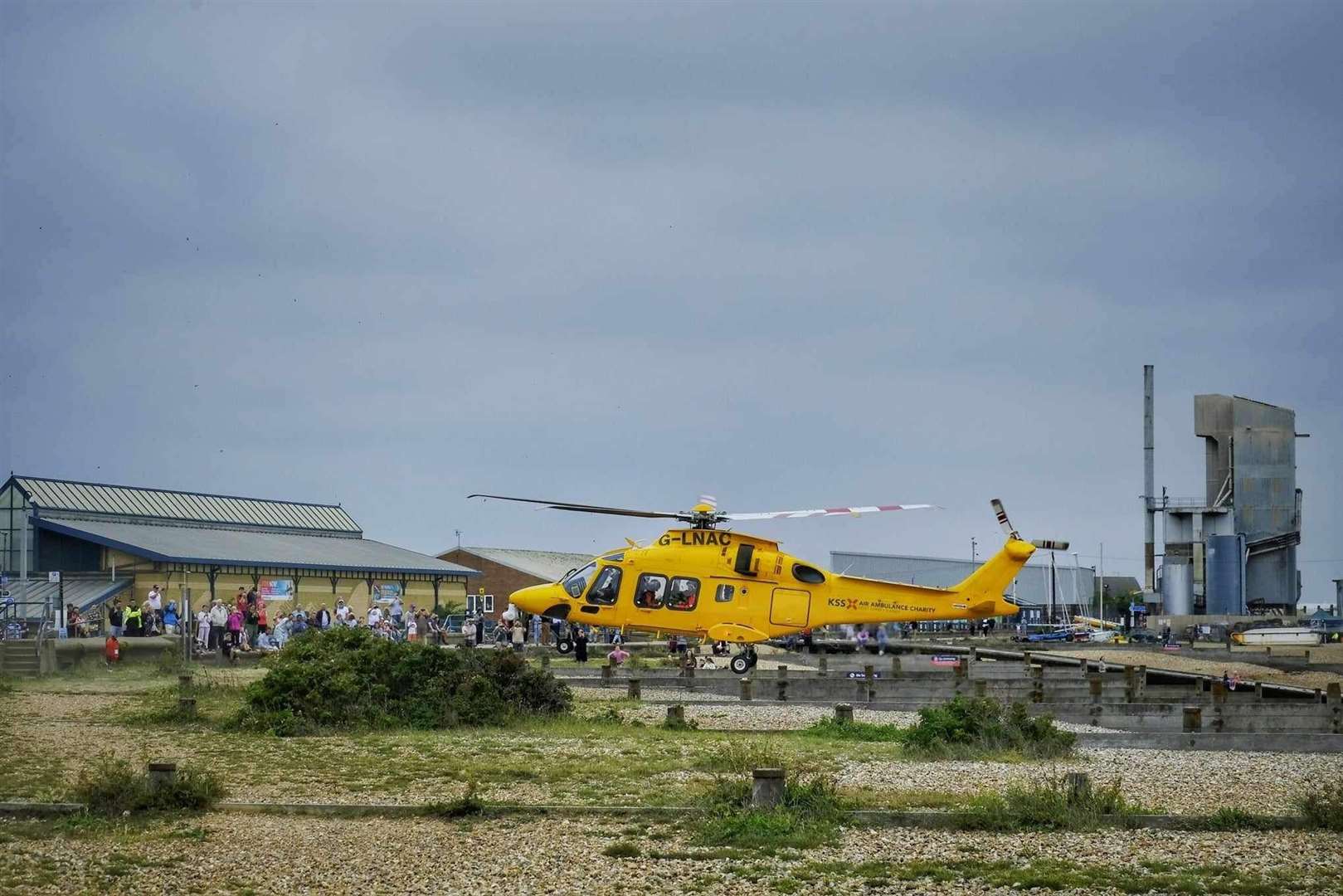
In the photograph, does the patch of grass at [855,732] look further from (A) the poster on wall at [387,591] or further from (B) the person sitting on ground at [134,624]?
(A) the poster on wall at [387,591]

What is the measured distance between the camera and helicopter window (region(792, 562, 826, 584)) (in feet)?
114

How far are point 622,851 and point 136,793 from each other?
4.85 meters

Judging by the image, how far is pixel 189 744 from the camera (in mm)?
21203

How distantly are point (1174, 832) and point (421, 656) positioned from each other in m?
14.0

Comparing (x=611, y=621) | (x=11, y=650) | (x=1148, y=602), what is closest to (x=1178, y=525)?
(x=1148, y=602)

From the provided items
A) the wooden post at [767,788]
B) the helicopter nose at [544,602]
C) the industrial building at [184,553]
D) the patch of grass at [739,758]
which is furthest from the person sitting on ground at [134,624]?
the wooden post at [767,788]

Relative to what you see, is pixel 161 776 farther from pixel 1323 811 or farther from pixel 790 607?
pixel 790 607

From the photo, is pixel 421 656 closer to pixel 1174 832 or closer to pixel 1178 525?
pixel 1174 832

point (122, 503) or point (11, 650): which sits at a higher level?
point (122, 503)

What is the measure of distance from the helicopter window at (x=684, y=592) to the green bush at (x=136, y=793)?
20.1 metres

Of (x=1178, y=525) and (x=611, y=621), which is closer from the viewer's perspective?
(x=611, y=621)

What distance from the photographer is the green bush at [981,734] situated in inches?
824

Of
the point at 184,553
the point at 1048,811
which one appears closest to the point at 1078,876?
the point at 1048,811

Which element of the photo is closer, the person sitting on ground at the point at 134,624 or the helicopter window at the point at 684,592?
the helicopter window at the point at 684,592
